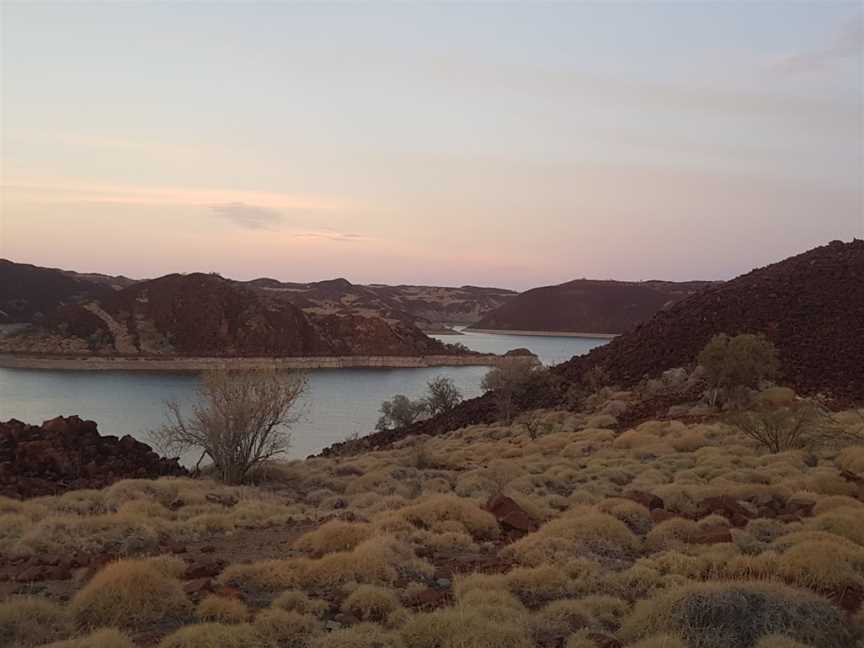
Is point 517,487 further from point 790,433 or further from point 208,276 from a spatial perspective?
point 208,276

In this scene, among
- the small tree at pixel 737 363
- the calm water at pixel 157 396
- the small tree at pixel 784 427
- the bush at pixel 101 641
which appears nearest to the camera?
the bush at pixel 101 641

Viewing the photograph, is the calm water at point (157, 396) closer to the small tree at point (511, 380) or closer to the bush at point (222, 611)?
the small tree at point (511, 380)

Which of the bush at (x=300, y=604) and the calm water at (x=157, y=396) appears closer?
the bush at (x=300, y=604)

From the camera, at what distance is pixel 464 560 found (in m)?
9.07

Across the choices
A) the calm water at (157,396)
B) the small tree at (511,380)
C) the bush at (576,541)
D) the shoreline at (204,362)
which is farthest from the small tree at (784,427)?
the shoreline at (204,362)

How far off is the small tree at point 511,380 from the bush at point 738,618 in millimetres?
24233

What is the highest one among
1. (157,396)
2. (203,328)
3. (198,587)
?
(203,328)

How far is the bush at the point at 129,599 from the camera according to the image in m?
6.49

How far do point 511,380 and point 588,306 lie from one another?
493 ft

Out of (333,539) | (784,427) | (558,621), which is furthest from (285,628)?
(784,427)

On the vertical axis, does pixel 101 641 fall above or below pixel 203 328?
below

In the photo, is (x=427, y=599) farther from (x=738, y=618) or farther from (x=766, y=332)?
(x=766, y=332)

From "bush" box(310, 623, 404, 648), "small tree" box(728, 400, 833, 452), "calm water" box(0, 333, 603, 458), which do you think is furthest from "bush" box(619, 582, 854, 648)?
"calm water" box(0, 333, 603, 458)

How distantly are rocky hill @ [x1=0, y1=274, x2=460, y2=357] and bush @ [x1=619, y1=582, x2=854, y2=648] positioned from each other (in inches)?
3384
